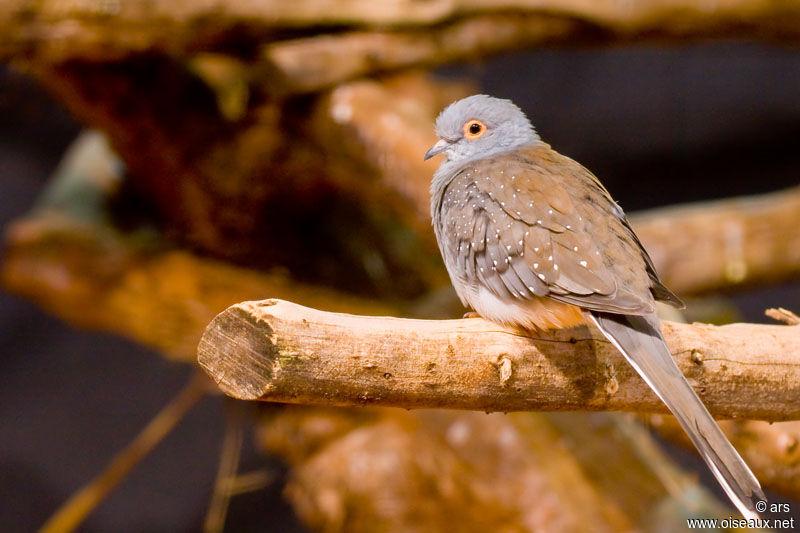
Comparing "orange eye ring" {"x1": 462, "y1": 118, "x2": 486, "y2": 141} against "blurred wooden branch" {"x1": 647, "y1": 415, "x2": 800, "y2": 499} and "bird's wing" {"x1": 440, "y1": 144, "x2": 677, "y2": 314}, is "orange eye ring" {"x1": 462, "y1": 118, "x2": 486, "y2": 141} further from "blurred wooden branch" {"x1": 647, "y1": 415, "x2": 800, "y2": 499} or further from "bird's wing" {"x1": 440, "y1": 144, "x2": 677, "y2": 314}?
"blurred wooden branch" {"x1": 647, "y1": 415, "x2": 800, "y2": 499}

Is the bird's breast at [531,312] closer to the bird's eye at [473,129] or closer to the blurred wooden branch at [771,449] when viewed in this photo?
the bird's eye at [473,129]

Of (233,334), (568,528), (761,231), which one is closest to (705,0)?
(761,231)

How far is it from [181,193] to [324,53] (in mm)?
1030

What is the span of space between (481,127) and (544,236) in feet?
1.33

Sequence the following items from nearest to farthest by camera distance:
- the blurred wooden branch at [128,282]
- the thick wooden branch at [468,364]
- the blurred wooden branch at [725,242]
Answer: the thick wooden branch at [468,364] < the blurred wooden branch at [725,242] < the blurred wooden branch at [128,282]

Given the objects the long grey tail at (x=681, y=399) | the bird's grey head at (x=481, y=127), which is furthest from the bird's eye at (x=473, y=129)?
the long grey tail at (x=681, y=399)

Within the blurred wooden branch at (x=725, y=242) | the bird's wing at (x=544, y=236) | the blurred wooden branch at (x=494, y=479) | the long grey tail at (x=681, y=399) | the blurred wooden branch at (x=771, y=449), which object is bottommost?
the blurred wooden branch at (x=494, y=479)

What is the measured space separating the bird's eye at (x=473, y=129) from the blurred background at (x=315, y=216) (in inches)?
50.1

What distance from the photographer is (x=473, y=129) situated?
1.83m

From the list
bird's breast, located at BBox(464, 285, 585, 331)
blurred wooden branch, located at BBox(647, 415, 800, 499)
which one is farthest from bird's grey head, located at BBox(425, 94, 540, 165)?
blurred wooden branch, located at BBox(647, 415, 800, 499)

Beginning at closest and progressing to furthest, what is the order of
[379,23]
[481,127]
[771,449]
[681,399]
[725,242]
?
[681,399] → [481,127] → [771,449] → [379,23] → [725,242]

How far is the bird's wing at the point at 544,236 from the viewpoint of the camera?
1.47m

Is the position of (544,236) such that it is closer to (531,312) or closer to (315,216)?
(531,312)

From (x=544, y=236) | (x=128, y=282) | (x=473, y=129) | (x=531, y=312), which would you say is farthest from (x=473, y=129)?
(x=128, y=282)
